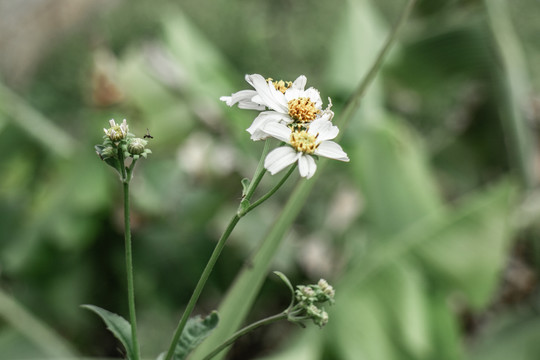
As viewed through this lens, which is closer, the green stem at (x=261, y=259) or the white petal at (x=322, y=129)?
the white petal at (x=322, y=129)

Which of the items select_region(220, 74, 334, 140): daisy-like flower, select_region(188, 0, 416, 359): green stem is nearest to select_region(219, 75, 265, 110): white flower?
select_region(220, 74, 334, 140): daisy-like flower

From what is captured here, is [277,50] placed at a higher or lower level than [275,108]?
higher

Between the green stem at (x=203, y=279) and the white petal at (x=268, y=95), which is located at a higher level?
the white petal at (x=268, y=95)

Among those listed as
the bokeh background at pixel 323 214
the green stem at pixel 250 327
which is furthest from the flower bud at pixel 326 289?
the bokeh background at pixel 323 214

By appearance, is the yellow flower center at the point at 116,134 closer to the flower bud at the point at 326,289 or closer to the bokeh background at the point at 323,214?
the flower bud at the point at 326,289

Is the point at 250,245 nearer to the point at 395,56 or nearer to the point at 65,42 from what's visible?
the point at 395,56

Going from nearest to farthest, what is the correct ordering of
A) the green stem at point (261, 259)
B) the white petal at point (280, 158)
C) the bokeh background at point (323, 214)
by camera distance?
the white petal at point (280, 158)
the green stem at point (261, 259)
the bokeh background at point (323, 214)

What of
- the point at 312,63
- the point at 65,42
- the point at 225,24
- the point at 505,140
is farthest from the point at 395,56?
the point at 65,42
